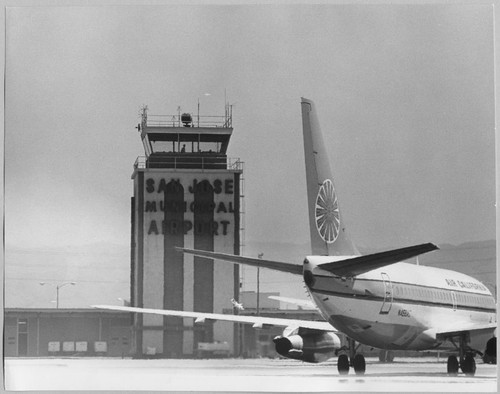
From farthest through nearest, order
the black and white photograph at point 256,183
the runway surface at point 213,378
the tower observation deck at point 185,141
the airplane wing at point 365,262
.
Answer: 1. the tower observation deck at point 185,141
2. the black and white photograph at point 256,183
3. the runway surface at point 213,378
4. the airplane wing at point 365,262

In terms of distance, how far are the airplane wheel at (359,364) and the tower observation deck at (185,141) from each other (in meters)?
3.20

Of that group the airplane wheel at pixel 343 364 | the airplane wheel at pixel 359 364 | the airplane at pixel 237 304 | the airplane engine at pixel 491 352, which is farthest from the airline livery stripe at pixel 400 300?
the airplane at pixel 237 304

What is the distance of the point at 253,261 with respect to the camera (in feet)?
60.1

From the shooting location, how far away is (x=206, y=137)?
65.7 ft

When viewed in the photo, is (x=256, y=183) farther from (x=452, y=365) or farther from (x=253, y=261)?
(x=452, y=365)

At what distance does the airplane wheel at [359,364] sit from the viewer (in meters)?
19.7

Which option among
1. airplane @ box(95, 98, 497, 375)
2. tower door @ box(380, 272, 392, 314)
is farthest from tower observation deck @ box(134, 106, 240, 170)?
tower door @ box(380, 272, 392, 314)

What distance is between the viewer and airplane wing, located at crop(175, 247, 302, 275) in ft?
59.7

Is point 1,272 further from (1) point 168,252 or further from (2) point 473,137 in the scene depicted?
(2) point 473,137

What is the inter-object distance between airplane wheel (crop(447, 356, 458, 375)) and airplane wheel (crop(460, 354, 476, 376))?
255 millimetres

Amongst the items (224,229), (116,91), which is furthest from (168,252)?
(116,91)

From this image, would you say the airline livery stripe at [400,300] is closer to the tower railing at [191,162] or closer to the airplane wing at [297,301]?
the airplane wing at [297,301]

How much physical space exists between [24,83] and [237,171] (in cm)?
331

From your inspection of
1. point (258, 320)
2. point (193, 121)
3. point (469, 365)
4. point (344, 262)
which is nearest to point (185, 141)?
point (193, 121)
